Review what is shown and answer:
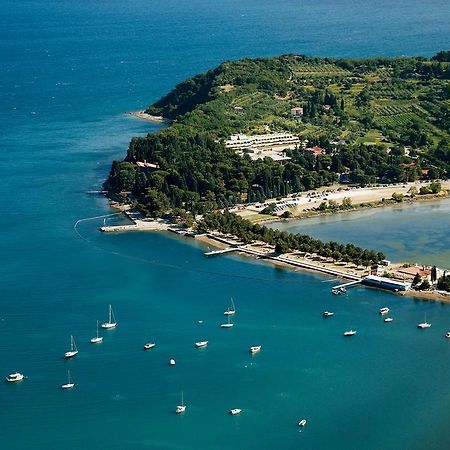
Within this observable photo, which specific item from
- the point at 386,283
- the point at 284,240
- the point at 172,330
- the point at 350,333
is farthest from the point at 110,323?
the point at 386,283

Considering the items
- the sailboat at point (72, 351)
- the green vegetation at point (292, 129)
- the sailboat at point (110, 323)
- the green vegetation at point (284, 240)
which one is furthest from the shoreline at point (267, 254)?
the sailboat at point (72, 351)

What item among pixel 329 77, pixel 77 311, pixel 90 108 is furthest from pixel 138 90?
pixel 77 311

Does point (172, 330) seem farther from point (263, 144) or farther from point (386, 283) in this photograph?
point (263, 144)

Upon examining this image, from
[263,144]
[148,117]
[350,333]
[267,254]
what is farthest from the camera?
[148,117]

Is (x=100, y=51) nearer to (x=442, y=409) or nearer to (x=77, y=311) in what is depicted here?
(x=77, y=311)

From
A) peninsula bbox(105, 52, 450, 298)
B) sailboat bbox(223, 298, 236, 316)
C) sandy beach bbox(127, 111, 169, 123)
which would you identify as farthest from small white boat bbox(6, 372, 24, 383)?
sandy beach bbox(127, 111, 169, 123)

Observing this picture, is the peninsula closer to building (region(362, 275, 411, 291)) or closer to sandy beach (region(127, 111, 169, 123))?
sandy beach (region(127, 111, 169, 123))
